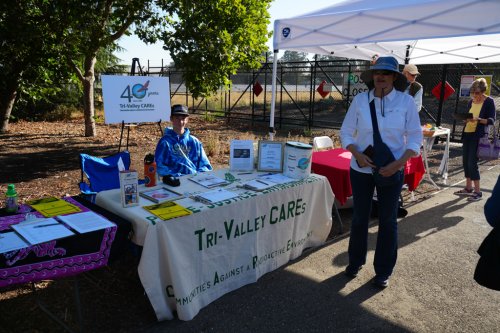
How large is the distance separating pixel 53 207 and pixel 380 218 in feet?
8.21

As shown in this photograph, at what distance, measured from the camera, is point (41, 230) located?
2102 millimetres

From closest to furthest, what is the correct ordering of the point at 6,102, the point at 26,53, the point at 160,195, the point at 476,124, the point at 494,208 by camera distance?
the point at 494,208
the point at 160,195
the point at 476,124
the point at 26,53
the point at 6,102

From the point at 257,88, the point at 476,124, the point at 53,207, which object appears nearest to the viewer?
the point at 53,207

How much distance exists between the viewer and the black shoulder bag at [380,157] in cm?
284

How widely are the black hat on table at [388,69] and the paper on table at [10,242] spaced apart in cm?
262

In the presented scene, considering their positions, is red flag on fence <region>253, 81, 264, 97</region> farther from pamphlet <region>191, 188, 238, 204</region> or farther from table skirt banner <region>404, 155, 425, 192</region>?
pamphlet <region>191, 188, 238, 204</region>

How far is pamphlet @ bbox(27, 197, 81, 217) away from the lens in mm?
2420

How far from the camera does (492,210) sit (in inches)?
69.2

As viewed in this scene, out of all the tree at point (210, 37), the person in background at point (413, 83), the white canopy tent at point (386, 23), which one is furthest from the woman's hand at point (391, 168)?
the tree at point (210, 37)

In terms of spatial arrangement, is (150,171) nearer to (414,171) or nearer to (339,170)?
(339,170)

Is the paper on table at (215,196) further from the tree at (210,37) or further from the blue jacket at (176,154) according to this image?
the tree at (210,37)

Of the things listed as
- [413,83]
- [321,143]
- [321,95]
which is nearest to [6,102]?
[321,95]

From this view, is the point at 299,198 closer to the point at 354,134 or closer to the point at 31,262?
the point at 354,134

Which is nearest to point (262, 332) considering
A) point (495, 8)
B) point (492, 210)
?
point (492, 210)
